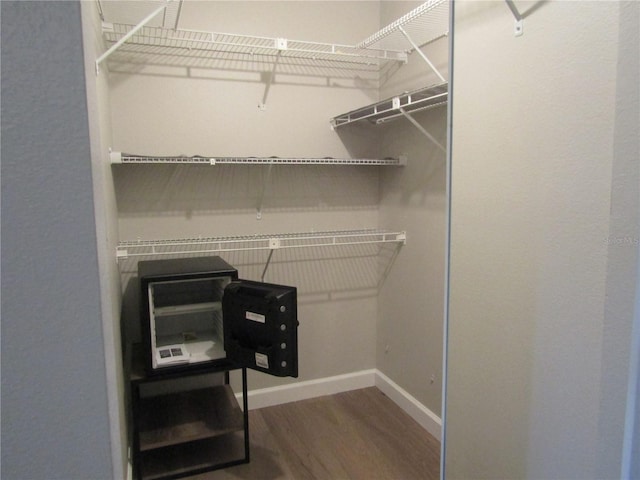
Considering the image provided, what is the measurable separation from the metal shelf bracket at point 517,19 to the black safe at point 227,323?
1.24 meters

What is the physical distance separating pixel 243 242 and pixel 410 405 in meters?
1.38

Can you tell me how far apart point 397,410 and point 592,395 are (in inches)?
76.3

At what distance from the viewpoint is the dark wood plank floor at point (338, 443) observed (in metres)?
2.09

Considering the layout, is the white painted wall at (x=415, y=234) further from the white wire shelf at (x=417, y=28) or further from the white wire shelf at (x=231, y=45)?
the white wire shelf at (x=231, y=45)

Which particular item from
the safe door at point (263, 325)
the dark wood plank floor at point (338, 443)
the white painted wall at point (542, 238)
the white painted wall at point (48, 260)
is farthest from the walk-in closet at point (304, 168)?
the white painted wall at point (48, 260)

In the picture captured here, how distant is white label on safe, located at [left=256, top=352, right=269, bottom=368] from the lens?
187cm

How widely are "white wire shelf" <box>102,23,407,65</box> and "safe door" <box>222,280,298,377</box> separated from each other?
46.6 inches

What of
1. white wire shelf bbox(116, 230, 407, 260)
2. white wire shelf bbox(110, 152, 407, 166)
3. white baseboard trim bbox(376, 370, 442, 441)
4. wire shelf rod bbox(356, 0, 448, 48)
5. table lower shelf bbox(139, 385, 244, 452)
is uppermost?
wire shelf rod bbox(356, 0, 448, 48)

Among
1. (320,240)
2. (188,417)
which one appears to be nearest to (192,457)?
(188,417)

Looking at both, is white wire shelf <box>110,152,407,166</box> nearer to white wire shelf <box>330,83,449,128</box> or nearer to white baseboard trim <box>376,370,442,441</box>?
white wire shelf <box>330,83,449,128</box>

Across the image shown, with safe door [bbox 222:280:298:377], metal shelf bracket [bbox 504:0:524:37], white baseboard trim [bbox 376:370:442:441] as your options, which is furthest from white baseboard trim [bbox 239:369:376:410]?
metal shelf bracket [bbox 504:0:524:37]

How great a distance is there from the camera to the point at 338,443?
2312mm

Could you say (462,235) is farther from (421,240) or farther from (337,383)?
(337,383)

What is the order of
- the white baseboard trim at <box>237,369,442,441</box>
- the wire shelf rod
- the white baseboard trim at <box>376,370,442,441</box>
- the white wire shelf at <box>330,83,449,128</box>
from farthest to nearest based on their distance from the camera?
the white baseboard trim at <box>237,369,442,441</box>
the white baseboard trim at <box>376,370,442,441</box>
the white wire shelf at <box>330,83,449,128</box>
the wire shelf rod
